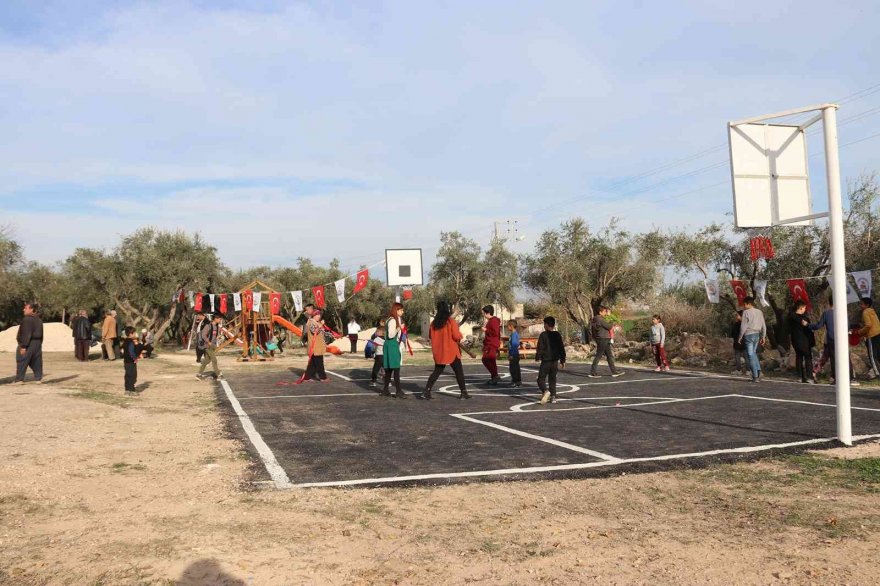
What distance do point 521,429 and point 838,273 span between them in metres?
4.17

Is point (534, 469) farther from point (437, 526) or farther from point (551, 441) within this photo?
point (437, 526)

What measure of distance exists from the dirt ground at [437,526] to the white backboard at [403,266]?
17842 mm

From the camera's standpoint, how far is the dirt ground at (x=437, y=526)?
3.81 metres

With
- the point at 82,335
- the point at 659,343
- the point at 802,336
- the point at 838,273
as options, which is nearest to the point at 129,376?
the point at 838,273

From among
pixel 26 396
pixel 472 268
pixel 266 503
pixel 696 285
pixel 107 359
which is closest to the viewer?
pixel 266 503

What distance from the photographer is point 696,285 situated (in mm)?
37875

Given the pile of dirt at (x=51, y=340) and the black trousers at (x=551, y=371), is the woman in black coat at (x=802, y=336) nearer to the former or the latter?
the black trousers at (x=551, y=371)

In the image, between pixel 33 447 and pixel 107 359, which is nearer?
pixel 33 447

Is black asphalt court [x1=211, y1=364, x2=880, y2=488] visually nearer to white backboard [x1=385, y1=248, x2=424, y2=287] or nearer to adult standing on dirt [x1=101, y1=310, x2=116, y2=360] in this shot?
white backboard [x1=385, y1=248, x2=424, y2=287]

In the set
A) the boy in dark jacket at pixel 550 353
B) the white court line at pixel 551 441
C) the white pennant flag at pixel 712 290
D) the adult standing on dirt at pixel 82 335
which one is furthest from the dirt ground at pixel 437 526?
the adult standing on dirt at pixel 82 335

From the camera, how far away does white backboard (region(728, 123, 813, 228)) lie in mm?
7965

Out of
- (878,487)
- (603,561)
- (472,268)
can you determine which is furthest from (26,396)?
(472,268)

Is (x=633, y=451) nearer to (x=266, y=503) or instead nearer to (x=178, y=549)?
(x=266, y=503)

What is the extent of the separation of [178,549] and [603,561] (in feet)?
8.63
